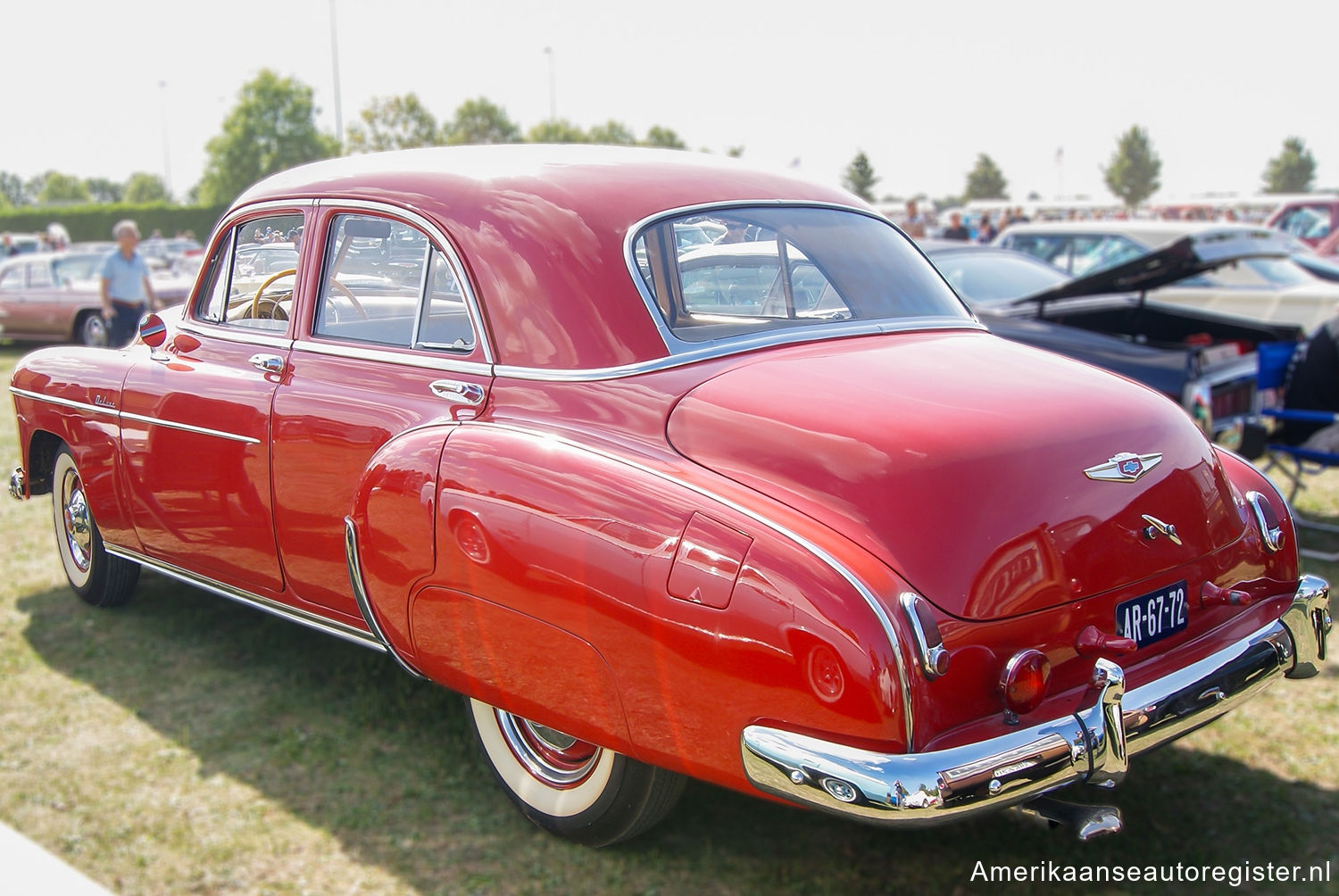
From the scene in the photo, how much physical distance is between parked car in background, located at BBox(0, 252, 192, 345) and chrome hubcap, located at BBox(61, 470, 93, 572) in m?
10.4

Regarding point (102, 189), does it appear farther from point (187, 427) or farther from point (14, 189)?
point (187, 427)

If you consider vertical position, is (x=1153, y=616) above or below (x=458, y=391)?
below

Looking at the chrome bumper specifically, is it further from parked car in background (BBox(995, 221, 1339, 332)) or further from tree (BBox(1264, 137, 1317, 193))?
Answer: tree (BBox(1264, 137, 1317, 193))

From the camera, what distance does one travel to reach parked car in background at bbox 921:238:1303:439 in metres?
6.04

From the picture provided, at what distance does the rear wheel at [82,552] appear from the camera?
4875mm

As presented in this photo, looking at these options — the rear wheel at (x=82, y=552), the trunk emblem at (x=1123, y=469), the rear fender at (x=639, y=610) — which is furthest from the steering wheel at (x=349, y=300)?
the trunk emblem at (x=1123, y=469)

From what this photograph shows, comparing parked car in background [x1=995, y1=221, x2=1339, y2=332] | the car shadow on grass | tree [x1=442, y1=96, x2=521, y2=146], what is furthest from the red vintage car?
tree [x1=442, y1=96, x2=521, y2=146]

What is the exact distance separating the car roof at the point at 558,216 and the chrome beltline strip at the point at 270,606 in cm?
105

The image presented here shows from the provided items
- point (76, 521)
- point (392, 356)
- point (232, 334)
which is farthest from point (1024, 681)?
point (76, 521)

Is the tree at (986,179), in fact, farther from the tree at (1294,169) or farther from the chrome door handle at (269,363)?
the tree at (1294,169)

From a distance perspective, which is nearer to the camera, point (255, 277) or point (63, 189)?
point (255, 277)

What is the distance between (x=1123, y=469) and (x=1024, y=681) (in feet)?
1.98

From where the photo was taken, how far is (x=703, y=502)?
7.95 ft

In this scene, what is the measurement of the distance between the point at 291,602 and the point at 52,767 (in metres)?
0.90
